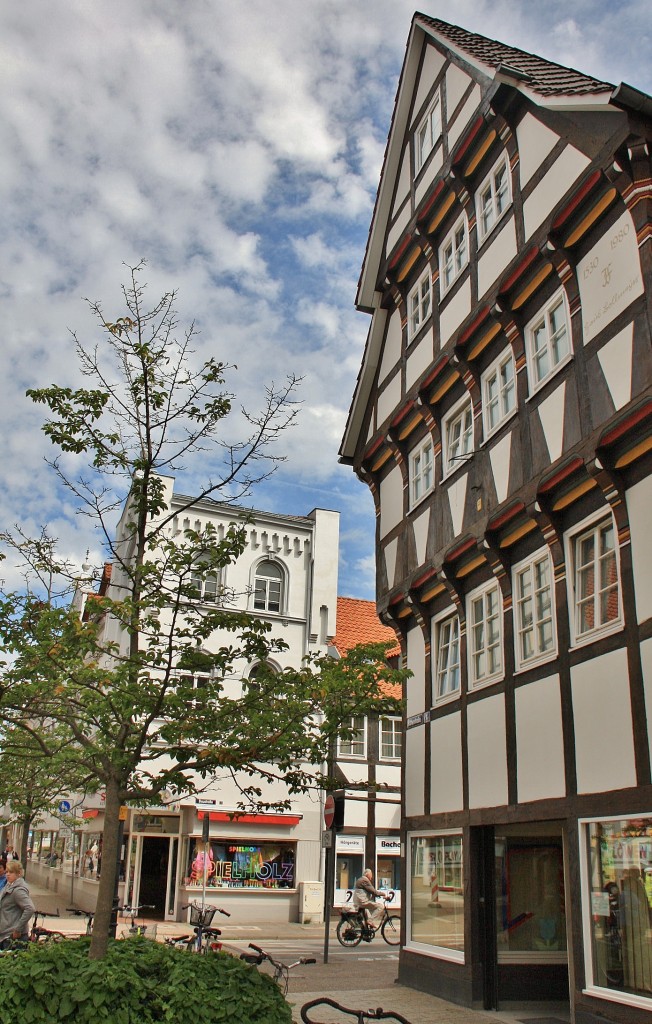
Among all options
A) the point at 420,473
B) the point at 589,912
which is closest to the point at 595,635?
the point at 589,912

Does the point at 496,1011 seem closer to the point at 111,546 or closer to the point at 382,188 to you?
the point at 111,546

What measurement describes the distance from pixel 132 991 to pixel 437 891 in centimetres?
802

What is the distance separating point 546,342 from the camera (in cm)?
1297

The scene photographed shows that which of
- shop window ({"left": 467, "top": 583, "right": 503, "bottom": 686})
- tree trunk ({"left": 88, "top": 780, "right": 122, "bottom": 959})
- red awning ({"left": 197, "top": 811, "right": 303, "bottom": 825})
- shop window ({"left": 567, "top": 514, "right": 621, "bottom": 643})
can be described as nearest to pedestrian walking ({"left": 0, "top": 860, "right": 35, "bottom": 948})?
tree trunk ({"left": 88, "top": 780, "right": 122, "bottom": 959})

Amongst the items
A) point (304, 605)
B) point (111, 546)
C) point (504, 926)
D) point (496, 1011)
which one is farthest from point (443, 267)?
point (304, 605)

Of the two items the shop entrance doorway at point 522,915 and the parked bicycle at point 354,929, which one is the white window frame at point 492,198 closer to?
the shop entrance doorway at point 522,915

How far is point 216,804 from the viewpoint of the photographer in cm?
2934

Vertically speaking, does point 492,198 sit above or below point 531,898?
above

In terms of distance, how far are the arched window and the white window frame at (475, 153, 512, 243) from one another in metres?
20.0

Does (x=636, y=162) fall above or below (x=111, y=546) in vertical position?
above

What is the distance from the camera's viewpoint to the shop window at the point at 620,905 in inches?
381

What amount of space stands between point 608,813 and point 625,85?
26.2 feet

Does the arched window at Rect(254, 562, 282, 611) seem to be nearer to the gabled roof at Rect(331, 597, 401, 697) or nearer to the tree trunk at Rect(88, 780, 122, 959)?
the gabled roof at Rect(331, 597, 401, 697)

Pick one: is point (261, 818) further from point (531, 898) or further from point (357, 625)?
point (531, 898)
